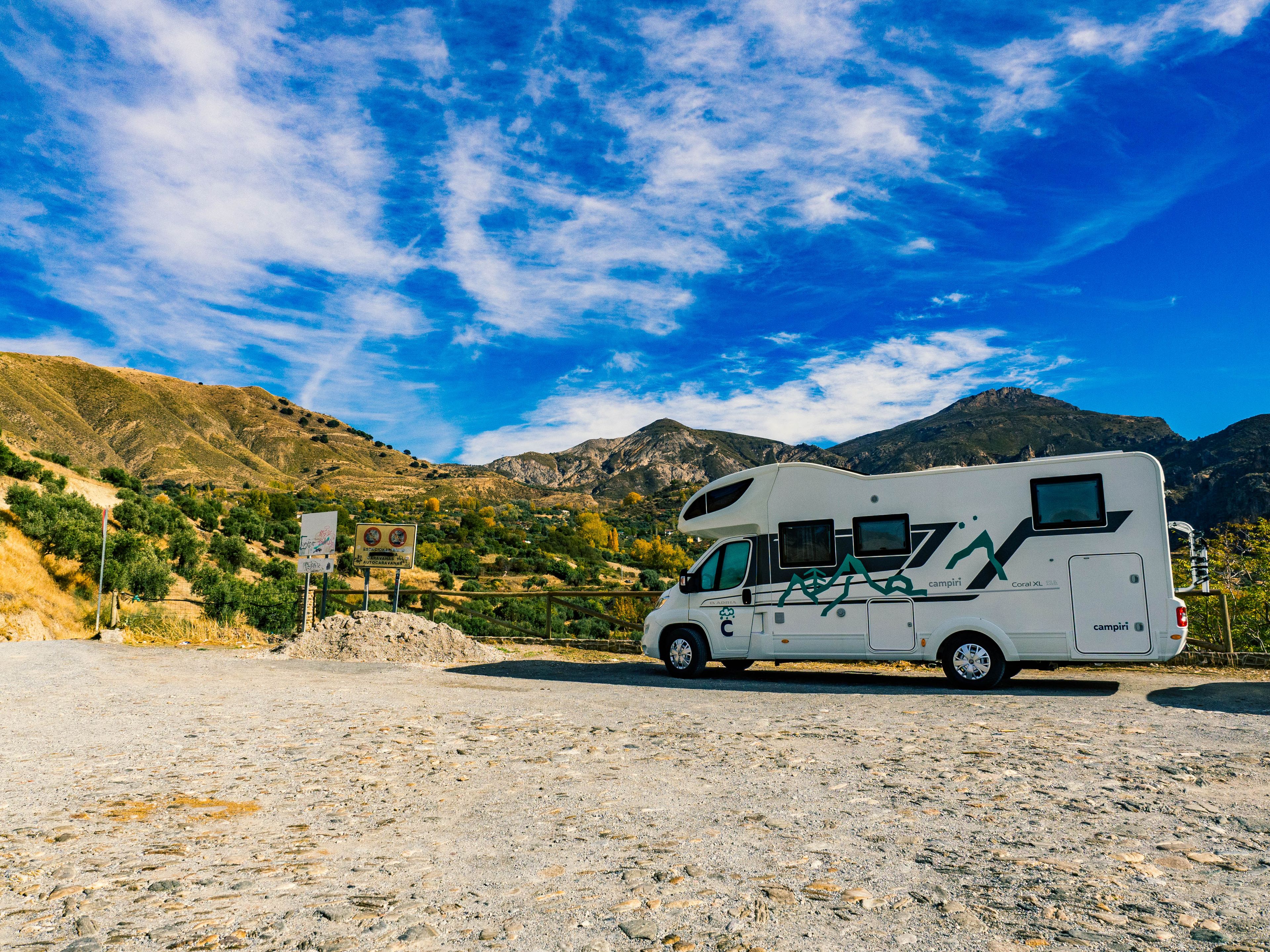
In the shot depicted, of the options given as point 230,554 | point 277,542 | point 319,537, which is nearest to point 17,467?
point 230,554

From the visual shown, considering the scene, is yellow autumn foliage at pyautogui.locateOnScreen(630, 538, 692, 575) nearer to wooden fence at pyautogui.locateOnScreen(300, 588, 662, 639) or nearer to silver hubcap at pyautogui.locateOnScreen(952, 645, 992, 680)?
wooden fence at pyautogui.locateOnScreen(300, 588, 662, 639)

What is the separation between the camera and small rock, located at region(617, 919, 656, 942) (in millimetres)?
2967

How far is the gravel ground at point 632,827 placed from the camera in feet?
10.0

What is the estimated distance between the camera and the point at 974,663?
35.5 ft

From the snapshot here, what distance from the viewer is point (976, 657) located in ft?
35.5

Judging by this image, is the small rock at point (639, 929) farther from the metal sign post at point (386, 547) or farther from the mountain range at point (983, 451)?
the mountain range at point (983, 451)

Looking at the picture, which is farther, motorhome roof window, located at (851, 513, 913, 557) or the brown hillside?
the brown hillside

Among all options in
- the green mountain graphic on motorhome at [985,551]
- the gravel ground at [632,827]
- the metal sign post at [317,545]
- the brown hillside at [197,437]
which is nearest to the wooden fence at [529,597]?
the metal sign post at [317,545]

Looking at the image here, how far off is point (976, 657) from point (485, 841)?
8744 millimetres

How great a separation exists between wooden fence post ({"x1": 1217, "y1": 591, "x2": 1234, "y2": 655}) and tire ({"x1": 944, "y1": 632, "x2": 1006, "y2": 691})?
474cm

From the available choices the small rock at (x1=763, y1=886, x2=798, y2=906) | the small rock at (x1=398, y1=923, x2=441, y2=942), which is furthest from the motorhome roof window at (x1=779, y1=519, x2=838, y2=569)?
the small rock at (x1=398, y1=923, x2=441, y2=942)

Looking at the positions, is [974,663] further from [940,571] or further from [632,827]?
[632,827]

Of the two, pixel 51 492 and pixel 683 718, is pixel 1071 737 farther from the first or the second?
pixel 51 492

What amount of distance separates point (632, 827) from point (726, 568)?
8.39m
